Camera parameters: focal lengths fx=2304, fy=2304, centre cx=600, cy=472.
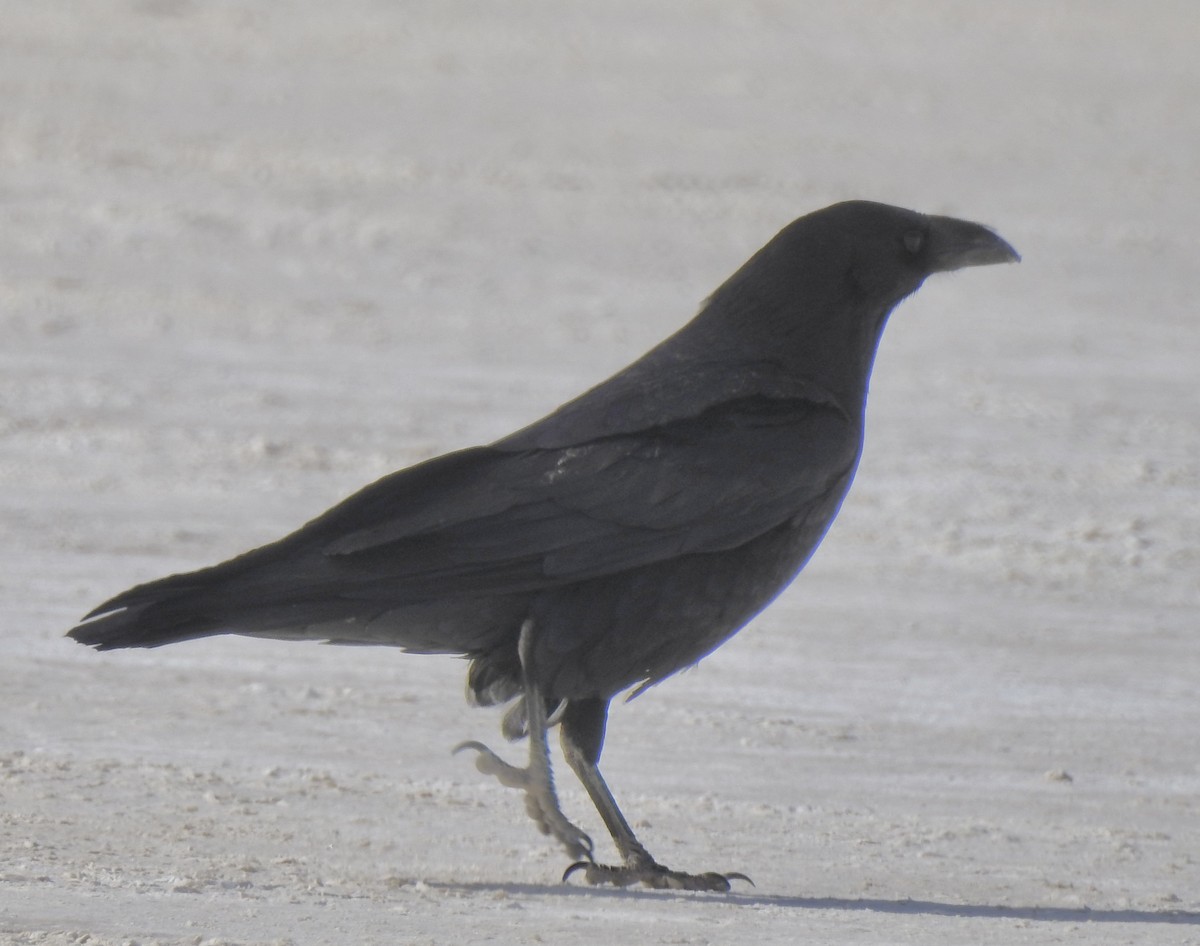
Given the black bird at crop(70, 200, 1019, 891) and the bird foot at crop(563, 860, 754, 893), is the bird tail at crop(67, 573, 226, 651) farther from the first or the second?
the bird foot at crop(563, 860, 754, 893)

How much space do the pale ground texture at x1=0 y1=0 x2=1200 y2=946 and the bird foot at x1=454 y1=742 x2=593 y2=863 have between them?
0.11m

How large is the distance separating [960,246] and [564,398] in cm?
537

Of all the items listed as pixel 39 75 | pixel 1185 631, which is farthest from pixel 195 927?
pixel 39 75

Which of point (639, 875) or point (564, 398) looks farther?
point (564, 398)

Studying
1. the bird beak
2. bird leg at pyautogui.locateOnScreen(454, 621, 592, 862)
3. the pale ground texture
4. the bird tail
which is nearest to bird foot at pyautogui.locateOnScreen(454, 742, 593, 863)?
bird leg at pyautogui.locateOnScreen(454, 621, 592, 862)

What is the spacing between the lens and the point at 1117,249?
1443cm

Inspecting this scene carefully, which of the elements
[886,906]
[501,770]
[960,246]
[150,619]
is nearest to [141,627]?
[150,619]

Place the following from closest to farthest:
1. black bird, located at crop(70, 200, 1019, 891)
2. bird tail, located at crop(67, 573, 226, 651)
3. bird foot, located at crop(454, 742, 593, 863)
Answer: bird tail, located at crop(67, 573, 226, 651), black bird, located at crop(70, 200, 1019, 891), bird foot, located at crop(454, 742, 593, 863)

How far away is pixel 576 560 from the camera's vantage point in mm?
5047

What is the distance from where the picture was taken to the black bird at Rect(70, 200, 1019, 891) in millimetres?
4984

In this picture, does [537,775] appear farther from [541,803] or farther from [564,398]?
[564,398]

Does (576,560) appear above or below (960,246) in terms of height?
below

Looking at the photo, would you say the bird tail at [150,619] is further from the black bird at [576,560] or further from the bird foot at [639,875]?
the bird foot at [639,875]

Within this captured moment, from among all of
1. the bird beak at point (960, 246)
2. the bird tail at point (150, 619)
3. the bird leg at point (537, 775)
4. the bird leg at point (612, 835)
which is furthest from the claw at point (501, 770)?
the bird beak at point (960, 246)
